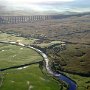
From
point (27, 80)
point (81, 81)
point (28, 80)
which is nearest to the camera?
point (81, 81)

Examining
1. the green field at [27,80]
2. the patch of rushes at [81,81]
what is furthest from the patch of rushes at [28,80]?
the patch of rushes at [81,81]

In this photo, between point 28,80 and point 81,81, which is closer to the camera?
point 81,81

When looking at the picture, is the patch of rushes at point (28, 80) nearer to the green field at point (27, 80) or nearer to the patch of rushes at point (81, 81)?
the green field at point (27, 80)

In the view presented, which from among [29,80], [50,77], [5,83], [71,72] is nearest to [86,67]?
[71,72]

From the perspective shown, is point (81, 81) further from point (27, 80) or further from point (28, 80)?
point (27, 80)

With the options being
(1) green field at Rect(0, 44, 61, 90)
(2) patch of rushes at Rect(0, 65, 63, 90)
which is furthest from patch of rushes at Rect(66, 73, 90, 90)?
(2) patch of rushes at Rect(0, 65, 63, 90)

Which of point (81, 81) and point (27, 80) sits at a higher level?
point (81, 81)

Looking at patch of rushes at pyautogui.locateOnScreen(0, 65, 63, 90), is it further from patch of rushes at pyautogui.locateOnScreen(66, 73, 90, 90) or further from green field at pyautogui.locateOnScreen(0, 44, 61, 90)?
patch of rushes at pyautogui.locateOnScreen(66, 73, 90, 90)

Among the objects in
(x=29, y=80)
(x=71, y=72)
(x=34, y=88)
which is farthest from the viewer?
(x=71, y=72)

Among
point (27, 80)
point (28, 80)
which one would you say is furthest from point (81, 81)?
point (27, 80)

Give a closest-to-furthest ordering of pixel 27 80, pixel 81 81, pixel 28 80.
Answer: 1. pixel 81 81
2. pixel 27 80
3. pixel 28 80

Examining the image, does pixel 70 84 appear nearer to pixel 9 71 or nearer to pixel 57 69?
pixel 57 69
